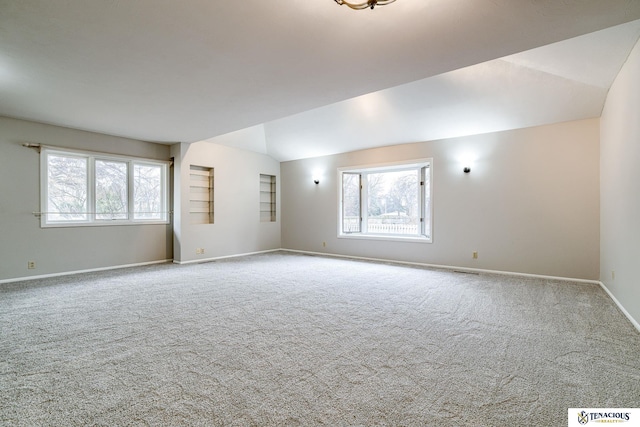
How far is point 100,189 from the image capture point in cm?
520

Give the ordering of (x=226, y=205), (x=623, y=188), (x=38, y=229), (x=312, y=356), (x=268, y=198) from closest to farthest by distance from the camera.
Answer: (x=312, y=356), (x=623, y=188), (x=38, y=229), (x=226, y=205), (x=268, y=198)

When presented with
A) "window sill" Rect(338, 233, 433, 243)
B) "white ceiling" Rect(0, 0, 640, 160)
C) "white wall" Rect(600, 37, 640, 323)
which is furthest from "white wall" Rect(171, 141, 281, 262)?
"white wall" Rect(600, 37, 640, 323)

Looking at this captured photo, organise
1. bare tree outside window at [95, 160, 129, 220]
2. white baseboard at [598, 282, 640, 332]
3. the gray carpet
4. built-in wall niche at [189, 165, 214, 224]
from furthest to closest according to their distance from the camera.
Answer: built-in wall niche at [189, 165, 214, 224]
bare tree outside window at [95, 160, 129, 220]
white baseboard at [598, 282, 640, 332]
the gray carpet

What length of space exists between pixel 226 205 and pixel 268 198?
152 cm

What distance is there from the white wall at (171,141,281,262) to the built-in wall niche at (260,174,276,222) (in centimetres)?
14

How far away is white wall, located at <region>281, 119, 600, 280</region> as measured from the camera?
4.22 m

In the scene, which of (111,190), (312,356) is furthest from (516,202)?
(111,190)

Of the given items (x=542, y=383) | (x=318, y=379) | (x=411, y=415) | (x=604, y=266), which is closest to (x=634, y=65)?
(x=604, y=266)

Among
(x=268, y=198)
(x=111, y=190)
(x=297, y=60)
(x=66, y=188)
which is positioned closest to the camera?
(x=297, y=60)

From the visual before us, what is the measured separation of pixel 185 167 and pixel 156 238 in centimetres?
158

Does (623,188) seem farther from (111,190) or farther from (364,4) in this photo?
(111,190)

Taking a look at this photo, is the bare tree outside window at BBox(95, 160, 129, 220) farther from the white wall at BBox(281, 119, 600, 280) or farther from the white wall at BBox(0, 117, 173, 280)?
the white wall at BBox(281, 119, 600, 280)

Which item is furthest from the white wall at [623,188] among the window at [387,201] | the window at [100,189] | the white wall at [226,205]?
the window at [100,189]

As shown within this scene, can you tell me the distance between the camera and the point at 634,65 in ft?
8.82
